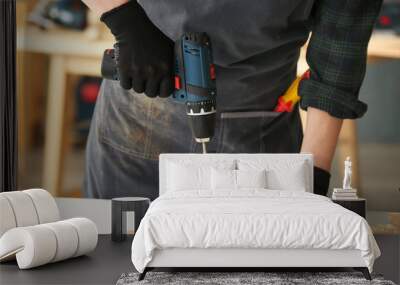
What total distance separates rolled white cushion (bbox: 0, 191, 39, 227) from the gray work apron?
0.78 metres

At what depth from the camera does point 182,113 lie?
4129mm

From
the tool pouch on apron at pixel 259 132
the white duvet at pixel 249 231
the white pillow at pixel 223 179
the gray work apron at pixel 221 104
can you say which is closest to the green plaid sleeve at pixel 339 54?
the gray work apron at pixel 221 104

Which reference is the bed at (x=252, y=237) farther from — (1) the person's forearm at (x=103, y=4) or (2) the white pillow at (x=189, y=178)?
(1) the person's forearm at (x=103, y=4)

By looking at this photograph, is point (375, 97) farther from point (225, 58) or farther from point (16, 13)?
point (16, 13)

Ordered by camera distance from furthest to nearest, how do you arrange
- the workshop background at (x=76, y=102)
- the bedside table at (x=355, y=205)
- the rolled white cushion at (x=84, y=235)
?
the workshop background at (x=76, y=102)
the bedside table at (x=355, y=205)
the rolled white cushion at (x=84, y=235)

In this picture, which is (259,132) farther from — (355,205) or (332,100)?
(355,205)

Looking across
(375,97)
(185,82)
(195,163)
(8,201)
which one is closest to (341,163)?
(375,97)

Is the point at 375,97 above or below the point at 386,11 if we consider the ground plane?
below

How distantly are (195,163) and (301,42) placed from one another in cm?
88

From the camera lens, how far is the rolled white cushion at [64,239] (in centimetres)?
341

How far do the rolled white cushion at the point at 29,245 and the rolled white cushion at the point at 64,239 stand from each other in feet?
0.11

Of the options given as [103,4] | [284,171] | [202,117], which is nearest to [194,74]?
[202,117]

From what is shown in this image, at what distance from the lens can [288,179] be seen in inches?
154

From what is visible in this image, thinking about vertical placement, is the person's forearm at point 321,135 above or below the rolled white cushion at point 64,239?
above
